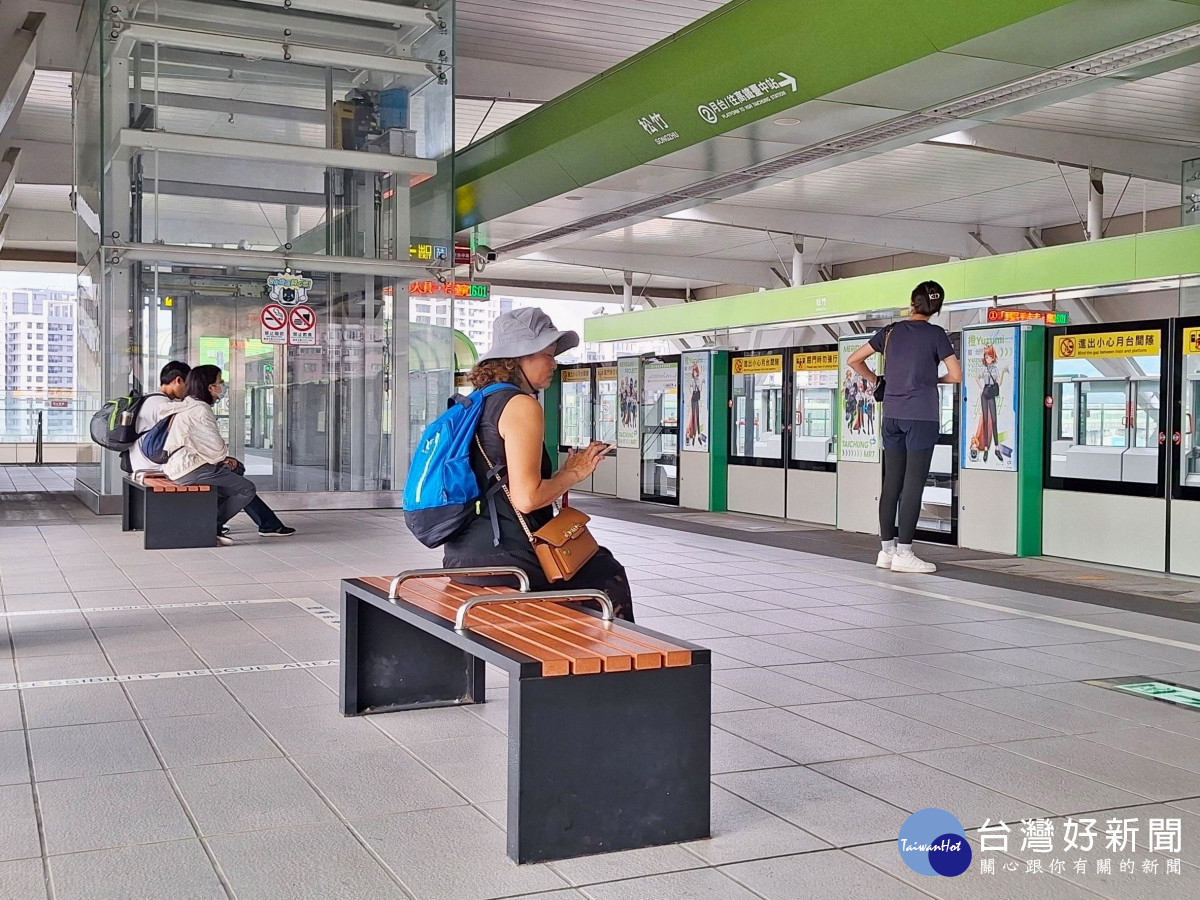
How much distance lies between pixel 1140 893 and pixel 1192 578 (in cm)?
603

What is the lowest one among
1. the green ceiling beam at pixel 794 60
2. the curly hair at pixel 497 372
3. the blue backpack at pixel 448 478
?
the blue backpack at pixel 448 478

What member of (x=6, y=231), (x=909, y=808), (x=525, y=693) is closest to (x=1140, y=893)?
(x=909, y=808)

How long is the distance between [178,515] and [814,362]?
20.2 ft

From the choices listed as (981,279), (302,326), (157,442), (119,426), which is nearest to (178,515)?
(157,442)

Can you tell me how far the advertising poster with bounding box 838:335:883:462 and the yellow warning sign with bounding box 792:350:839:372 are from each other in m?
0.32

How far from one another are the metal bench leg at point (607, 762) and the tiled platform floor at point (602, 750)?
0.18ft

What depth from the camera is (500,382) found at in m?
3.99

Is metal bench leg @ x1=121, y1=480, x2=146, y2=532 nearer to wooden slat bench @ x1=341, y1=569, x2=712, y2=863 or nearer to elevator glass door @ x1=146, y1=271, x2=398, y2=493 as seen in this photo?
elevator glass door @ x1=146, y1=271, x2=398, y2=493

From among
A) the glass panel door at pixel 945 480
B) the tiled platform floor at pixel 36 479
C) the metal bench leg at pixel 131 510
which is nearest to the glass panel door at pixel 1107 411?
the glass panel door at pixel 945 480

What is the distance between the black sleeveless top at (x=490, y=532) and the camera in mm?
3939

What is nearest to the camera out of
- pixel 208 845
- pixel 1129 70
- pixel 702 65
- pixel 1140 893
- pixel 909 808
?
pixel 1140 893

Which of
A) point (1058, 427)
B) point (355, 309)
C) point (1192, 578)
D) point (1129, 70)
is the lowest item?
point (1192, 578)

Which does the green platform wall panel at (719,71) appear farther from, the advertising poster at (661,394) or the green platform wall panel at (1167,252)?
the green platform wall panel at (1167,252)

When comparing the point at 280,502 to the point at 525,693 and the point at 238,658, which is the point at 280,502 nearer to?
the point at 238,658
